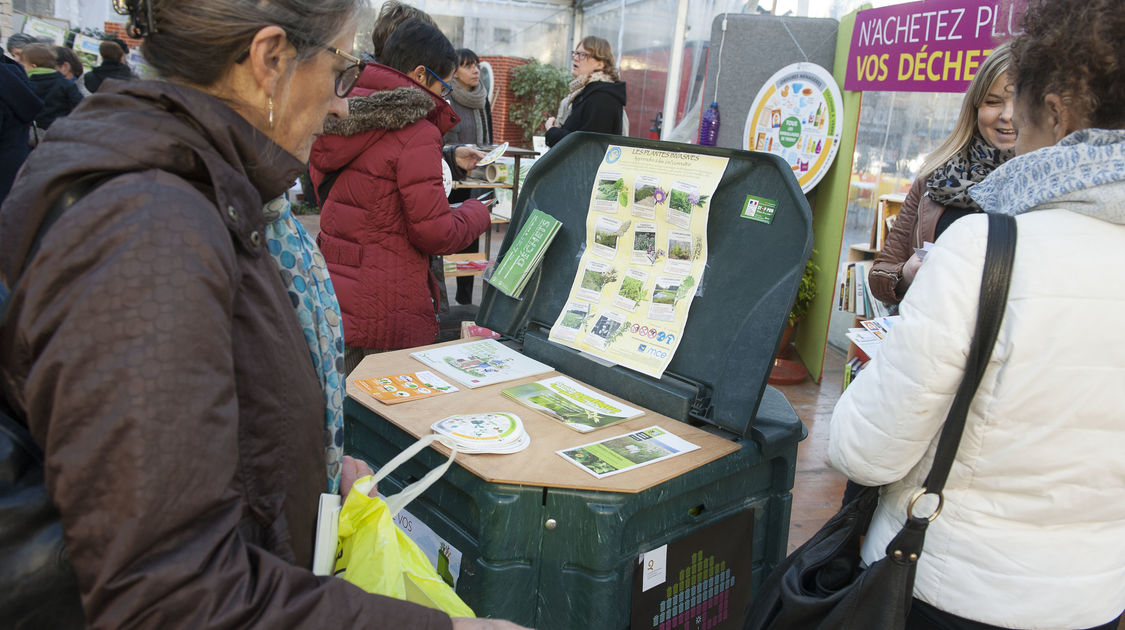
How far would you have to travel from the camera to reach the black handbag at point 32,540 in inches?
27.0

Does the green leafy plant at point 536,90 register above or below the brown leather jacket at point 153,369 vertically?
above

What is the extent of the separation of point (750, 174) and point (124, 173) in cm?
139

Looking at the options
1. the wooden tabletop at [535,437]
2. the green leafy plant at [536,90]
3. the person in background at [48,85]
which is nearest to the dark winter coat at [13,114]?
the person in background at [48,85]

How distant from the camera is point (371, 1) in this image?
1.16 m

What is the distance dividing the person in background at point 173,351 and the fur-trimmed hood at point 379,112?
1.53m

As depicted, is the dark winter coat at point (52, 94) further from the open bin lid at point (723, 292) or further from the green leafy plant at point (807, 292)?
the open bin lid at point (723, 292)

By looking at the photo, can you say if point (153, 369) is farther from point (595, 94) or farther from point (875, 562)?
point (595, 94)

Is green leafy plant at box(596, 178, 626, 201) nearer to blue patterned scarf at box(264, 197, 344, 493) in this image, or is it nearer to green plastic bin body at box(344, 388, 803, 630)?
green plastic bin body at box(344, 388, 803, 630)

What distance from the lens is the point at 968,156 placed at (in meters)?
2.54

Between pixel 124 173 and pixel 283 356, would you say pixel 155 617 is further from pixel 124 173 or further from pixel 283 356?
pixel 124 173

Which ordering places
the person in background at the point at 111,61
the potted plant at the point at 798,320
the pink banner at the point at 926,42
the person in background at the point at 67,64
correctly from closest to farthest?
the pink banner at the point at 926,42 < the potted plant at the point at 798,320 < the person in background at the point at 111,61 < the person in background at the point at 67,64

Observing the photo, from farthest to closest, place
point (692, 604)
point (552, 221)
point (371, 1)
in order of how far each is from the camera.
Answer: point (552, 221) < point (692, 604) < point (371, 1)

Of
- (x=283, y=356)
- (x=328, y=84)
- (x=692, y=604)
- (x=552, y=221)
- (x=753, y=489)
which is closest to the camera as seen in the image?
(x=283, y=356)

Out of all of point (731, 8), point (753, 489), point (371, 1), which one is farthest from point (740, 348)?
point (731, 8)
